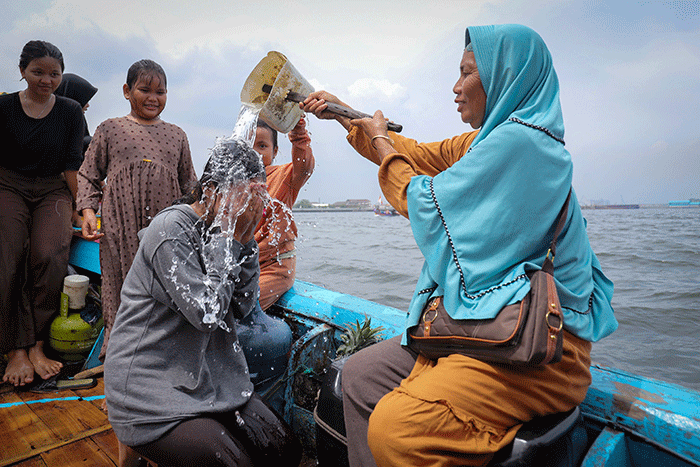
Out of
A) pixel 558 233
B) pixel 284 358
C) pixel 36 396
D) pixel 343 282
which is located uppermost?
pixel 558 233

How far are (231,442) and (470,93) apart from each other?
162 cm

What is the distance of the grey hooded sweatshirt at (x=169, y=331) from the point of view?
159cm

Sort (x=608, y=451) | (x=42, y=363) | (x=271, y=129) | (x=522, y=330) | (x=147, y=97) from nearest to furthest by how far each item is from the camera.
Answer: (x=522, y=330)
(x=608, y=451)
(x=147, y=97)
(x=271, y=129)
(x=42, y=363)

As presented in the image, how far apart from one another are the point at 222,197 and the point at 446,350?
3.65 feet

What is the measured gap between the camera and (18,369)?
3.19 metres

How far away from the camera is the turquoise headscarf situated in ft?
4.22

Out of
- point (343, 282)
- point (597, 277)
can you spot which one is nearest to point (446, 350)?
point (597, 277)

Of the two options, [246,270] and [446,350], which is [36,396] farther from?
[446,350]

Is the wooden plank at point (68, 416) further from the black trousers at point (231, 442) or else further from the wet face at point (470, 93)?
the wet face at point (470, 93)

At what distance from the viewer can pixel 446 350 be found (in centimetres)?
136

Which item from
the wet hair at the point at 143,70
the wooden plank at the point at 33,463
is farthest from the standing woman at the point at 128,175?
the wooden plank at the point at 33,463

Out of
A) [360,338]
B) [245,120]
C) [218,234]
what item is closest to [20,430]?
[218,234]

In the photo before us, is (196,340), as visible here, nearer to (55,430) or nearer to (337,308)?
(337,308)

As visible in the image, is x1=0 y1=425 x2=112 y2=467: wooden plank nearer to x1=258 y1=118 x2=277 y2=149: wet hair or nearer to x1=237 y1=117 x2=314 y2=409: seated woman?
x1=237 y1=117 x2=314 y2=409: seated woman
